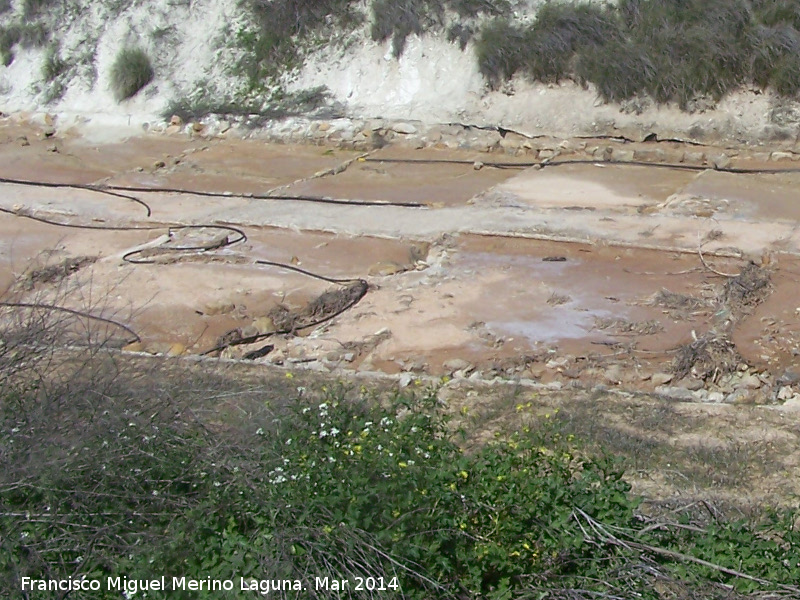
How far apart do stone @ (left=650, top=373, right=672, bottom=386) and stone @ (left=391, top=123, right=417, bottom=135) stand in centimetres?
886

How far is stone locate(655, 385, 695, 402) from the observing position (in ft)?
21.8

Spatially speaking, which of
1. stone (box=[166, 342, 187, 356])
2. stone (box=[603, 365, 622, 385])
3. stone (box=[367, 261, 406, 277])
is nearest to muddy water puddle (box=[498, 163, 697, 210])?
stone (box=[367, 261, 406, 277])

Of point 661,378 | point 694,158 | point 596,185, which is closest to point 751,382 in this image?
point 661,378

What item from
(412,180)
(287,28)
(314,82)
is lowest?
(412,180)

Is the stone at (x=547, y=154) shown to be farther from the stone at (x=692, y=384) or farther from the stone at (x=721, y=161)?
the stone at (x=692, y=384)

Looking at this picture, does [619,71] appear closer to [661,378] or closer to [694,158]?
[694,158]

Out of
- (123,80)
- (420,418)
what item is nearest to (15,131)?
(123,80)

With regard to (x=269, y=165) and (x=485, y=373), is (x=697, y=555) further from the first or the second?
(x=269, y=165)

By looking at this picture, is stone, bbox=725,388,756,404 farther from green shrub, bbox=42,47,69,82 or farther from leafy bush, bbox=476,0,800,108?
green shrub, bbox=42,47,69,82

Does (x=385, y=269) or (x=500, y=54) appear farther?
(x=500, y=54)

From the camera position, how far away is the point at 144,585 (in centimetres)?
395

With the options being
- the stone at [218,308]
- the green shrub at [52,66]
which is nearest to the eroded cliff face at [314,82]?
the green shrub at [52,66]

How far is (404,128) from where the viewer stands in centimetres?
1546

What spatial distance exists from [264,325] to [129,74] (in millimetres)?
10303
